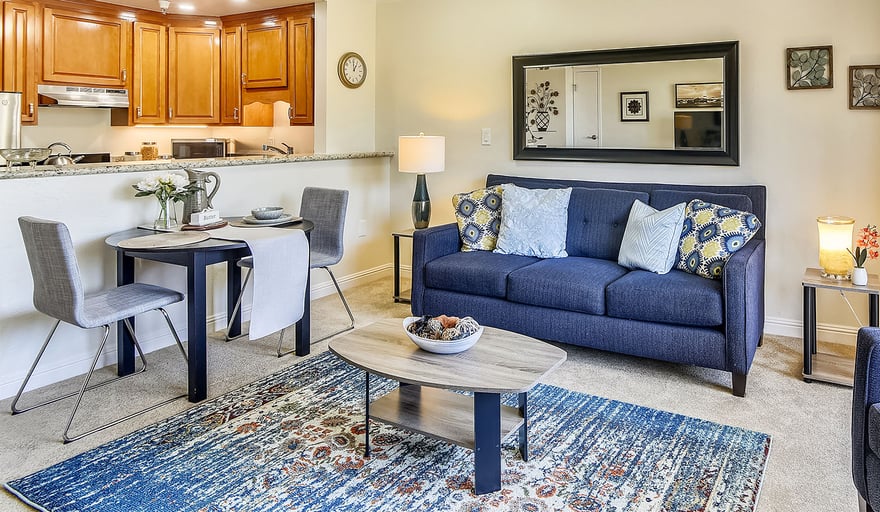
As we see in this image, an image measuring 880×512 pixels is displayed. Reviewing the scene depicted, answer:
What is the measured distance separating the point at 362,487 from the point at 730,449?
4.57ft

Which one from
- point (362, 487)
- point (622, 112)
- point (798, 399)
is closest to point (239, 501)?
point (362, 487)

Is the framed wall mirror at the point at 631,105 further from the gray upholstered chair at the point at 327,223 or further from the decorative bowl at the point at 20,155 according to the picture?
the decorative bowl at the point at 20,155

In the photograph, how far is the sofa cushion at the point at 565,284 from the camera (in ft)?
10.7

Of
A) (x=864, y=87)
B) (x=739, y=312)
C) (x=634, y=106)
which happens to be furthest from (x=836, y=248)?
(x=634, y=106)

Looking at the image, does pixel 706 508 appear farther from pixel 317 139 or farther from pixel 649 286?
pixel 317 139

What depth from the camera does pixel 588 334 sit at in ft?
10.8

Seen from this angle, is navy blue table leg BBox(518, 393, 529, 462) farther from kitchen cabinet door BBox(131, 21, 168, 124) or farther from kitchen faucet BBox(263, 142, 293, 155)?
kitchen cabinet door BBox(131, 21, 168, 124)

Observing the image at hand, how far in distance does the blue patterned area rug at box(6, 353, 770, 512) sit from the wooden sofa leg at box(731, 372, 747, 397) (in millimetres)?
387

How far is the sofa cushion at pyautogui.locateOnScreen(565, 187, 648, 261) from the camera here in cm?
376

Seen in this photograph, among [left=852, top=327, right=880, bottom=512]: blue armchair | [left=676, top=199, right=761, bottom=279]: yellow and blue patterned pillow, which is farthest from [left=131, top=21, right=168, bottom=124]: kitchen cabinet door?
[left=852, top=327, right=880, bottom=512]: blue armchair

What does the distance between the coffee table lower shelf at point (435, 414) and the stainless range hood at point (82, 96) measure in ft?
13.6

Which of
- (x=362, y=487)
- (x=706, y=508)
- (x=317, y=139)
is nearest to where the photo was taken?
(x=706, y=508)

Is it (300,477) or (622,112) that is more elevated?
(622,112)

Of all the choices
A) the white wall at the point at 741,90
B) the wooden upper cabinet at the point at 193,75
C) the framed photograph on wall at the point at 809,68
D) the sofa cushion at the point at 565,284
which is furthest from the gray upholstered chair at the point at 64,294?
the framed photograph on wall at the point at 809,68
